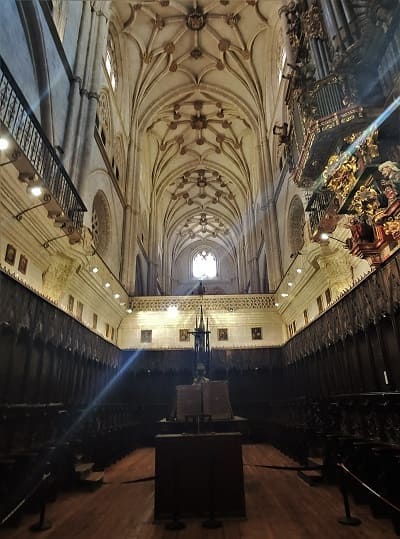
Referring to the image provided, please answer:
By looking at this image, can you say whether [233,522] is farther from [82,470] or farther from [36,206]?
[36,206]

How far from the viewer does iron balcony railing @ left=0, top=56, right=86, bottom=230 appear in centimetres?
591

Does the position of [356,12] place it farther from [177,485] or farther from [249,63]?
[249,63]

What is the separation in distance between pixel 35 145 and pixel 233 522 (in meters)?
7.27

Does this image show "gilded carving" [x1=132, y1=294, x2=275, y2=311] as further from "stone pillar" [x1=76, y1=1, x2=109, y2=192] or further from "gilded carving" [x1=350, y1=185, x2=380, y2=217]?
"gilded carving" [x1=350, y1=185, x2=380, y2=217]

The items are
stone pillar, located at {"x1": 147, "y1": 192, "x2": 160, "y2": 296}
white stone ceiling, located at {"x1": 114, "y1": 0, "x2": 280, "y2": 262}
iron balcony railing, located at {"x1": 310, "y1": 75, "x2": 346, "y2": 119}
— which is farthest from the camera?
stone pillar, located at {"x1": 147, "y1": 192, "x2": 160, "y2": 296}

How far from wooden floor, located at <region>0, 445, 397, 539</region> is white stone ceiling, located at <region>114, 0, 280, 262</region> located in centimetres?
1723

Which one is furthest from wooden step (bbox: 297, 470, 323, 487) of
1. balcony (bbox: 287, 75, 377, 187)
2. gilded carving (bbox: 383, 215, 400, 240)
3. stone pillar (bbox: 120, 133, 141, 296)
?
stone pillar (bbox: 120, 133, 141, 296)

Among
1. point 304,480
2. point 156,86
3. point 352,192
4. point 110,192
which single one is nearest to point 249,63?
point 156,86

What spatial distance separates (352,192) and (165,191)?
2158cm

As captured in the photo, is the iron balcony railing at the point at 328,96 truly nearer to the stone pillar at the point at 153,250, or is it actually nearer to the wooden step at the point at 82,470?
the wooden step at the point at 82,470

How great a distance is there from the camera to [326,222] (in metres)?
8.16

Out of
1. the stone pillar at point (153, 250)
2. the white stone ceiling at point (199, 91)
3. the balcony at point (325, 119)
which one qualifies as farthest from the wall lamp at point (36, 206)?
the stone pillar at point (153, 250)

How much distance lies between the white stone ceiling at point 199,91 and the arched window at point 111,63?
Result: 4.04ft

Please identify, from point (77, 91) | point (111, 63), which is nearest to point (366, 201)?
point (77, 91)
